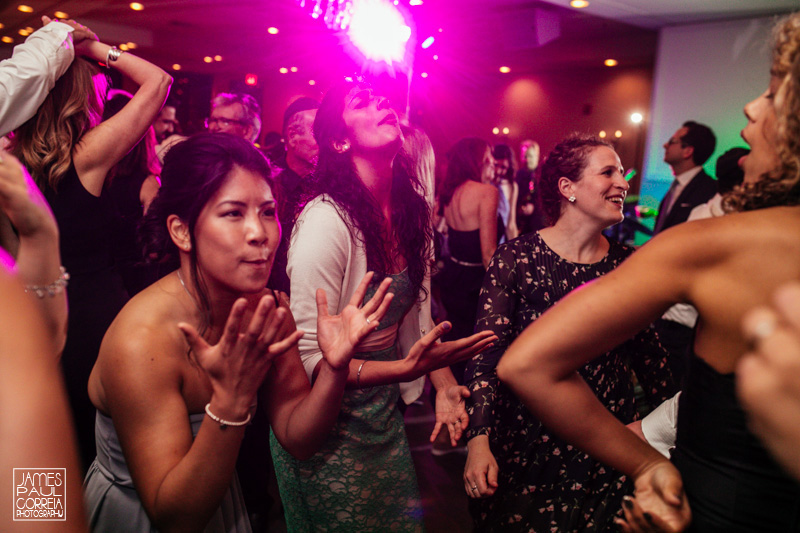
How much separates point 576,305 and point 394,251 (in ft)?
3.10

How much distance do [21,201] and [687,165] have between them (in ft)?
15.6

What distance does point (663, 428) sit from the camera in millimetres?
1417

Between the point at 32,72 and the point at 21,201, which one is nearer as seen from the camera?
the point at 21,201

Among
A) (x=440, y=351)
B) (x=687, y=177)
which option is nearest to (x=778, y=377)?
(x=440, y=351)

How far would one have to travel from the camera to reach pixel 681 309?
9.50ft

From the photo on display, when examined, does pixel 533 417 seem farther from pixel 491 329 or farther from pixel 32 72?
pixel 32 72

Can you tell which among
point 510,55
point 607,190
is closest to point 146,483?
point 607,190

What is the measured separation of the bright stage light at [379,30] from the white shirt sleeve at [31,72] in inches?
74.4

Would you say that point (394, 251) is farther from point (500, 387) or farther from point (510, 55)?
point (510, 55)

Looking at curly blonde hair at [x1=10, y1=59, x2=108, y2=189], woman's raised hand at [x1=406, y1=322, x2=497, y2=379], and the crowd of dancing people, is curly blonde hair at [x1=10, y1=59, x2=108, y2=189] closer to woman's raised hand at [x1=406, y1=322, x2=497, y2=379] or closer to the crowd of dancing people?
the crowd of dancing people

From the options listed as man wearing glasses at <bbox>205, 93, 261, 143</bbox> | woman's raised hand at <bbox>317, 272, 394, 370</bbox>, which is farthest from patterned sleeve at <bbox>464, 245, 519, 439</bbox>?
man wearing glasses at <bbox>205, 93, 261, 143</bbox>

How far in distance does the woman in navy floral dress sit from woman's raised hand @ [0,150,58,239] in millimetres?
1233

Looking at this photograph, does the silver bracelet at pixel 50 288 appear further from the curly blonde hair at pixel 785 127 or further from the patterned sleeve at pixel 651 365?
the patterned sleeve at pixel 651 365

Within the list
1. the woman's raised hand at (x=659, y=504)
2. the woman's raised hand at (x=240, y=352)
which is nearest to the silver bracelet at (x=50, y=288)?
the woman's raised hand at (x=240, y=352)
